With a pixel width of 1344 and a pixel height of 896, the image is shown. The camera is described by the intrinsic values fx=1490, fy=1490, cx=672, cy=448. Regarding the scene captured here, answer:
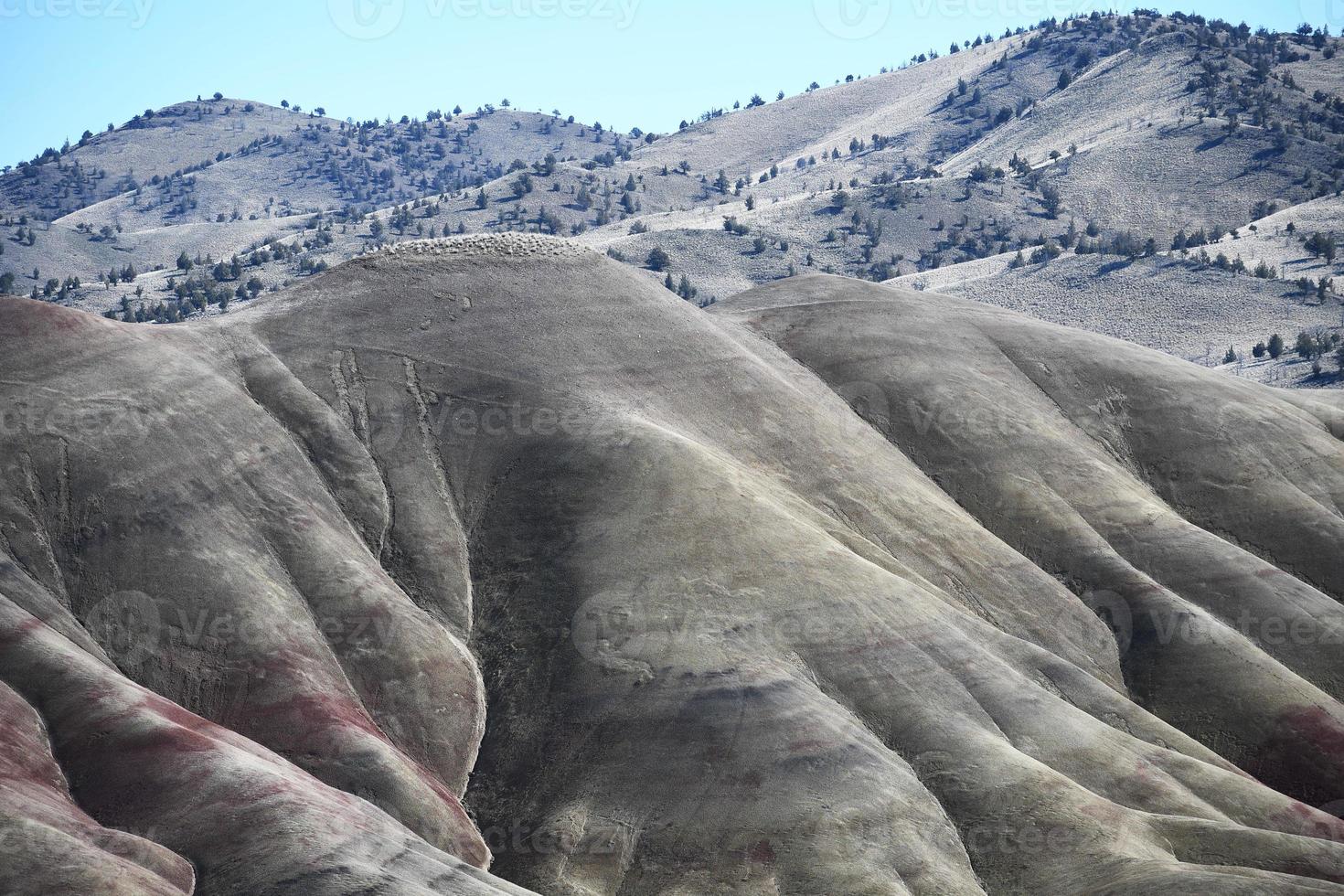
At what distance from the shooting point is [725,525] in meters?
51.0

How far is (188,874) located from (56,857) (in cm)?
305

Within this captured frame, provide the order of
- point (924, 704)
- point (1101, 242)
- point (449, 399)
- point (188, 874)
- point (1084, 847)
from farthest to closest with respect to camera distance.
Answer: point (1101, 242), point (449, 399), point (924, 704), point (1084, 847), point (188, 874)

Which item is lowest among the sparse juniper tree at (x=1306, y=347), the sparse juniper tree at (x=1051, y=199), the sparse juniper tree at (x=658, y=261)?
the sparse juniper tree at (x=1306, y=347)

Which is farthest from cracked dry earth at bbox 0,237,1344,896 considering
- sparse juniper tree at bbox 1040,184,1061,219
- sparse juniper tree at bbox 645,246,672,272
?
sparse juniper tree at bbox 1040,184,1061,219

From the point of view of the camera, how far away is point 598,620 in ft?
156

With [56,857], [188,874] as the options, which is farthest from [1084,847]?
[56,857]

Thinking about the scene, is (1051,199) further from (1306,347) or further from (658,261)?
(1306,347)

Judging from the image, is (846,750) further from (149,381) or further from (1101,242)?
(1101,242)

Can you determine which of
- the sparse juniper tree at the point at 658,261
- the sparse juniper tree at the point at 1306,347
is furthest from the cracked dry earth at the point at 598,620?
the sparse juniper tree at the point at 658,261

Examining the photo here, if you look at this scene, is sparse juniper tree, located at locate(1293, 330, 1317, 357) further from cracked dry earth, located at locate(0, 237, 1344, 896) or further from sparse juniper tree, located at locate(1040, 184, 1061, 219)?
sparse juniper tree, located at locate(1040, 184, 1061, 219)

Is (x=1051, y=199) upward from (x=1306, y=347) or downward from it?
upward

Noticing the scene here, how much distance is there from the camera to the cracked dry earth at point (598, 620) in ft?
122

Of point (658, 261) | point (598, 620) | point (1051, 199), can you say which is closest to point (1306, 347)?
point (658, 261)

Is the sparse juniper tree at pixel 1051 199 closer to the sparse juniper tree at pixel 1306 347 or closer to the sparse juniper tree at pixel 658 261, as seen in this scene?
the sparse juniper tree at pixel 658 261
